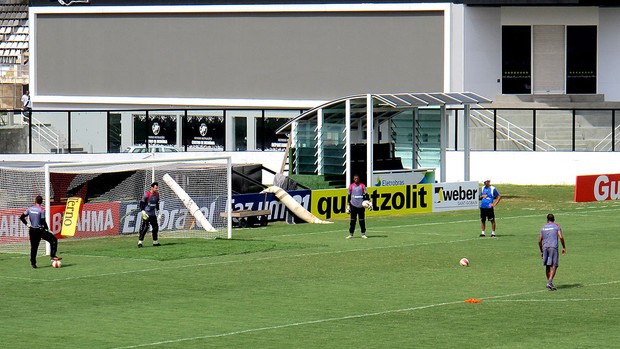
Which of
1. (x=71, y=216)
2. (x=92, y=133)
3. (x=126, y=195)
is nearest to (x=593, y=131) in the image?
(x=92, y=133)

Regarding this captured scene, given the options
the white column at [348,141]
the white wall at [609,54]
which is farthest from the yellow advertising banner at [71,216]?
the white wall at [609,54]

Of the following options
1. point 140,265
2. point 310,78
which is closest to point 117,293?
point 140,265

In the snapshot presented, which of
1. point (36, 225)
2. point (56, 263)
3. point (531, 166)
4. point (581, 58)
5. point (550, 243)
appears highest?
point (581, 58)

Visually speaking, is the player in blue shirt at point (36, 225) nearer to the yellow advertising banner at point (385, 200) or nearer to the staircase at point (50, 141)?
the yellow advertising banner at point (385, 200)

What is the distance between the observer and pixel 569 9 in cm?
6475

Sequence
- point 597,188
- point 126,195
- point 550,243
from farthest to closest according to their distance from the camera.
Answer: point 597,188 < point 126,195 < point 550,243

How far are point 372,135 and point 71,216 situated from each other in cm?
1451

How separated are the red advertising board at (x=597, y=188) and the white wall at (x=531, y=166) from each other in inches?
196

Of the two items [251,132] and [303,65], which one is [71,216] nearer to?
[251,132]

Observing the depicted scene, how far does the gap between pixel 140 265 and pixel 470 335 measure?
1262 cm

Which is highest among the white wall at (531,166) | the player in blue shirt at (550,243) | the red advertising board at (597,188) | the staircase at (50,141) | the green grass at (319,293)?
the staircase at (50,141)

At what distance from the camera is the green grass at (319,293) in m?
21.7

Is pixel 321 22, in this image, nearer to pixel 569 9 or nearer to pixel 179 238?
pixel 569 9

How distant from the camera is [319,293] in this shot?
27141mm
